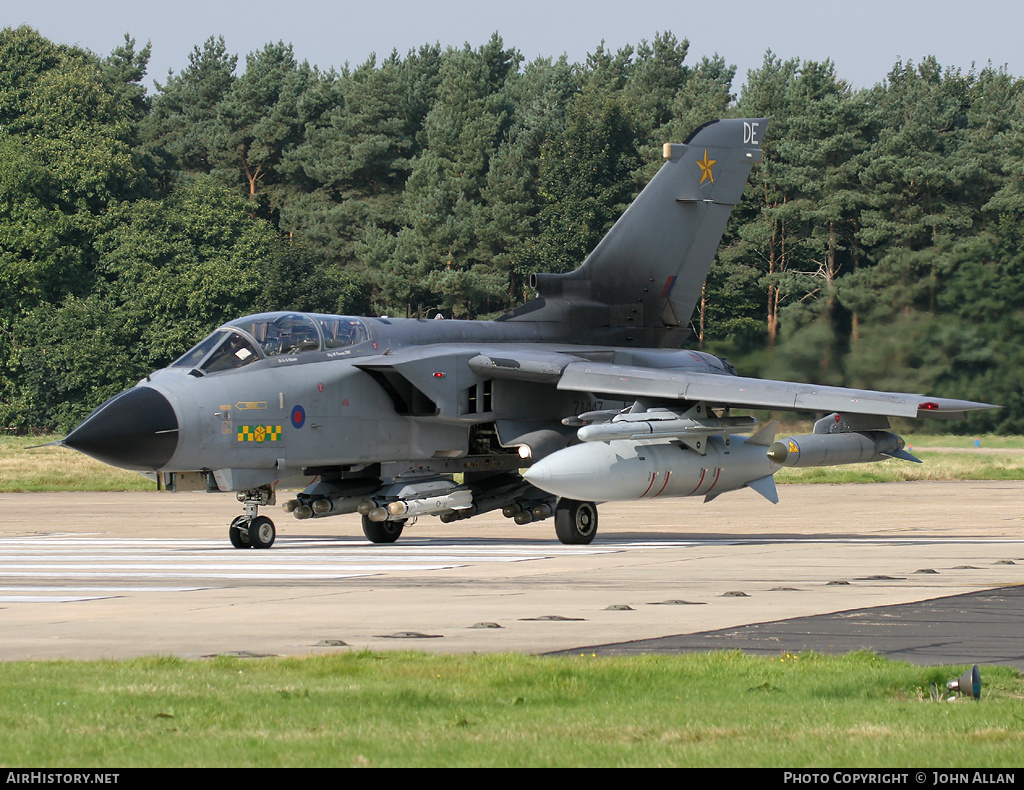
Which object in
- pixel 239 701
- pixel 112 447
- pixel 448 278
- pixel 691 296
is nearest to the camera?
pixel 239 701

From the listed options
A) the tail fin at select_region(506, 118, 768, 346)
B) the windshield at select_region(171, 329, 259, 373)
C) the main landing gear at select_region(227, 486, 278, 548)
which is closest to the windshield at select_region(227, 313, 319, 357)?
the windshield at select_region(171, 329, 259, 373)

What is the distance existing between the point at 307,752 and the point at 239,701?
3.81 feet

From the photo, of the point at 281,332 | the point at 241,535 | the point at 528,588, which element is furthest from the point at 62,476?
the point at 528,588

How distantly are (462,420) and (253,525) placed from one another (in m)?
3.05

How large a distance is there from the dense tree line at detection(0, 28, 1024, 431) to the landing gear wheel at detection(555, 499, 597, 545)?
20332 millimetres

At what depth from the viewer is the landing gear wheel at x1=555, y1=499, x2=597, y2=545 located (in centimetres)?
1781

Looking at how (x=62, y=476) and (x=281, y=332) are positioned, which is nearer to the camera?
(x=281, y=332)

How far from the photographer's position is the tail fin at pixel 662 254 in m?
20.7

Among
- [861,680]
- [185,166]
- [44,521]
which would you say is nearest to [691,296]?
[44,521]

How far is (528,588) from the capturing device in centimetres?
1220

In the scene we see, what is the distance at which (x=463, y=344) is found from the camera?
19031 mm

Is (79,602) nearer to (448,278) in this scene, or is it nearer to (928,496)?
(928,496)

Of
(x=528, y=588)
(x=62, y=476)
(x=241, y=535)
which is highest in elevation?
(x=528, y=588)

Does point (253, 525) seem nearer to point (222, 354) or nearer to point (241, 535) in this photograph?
point (241, 535)
